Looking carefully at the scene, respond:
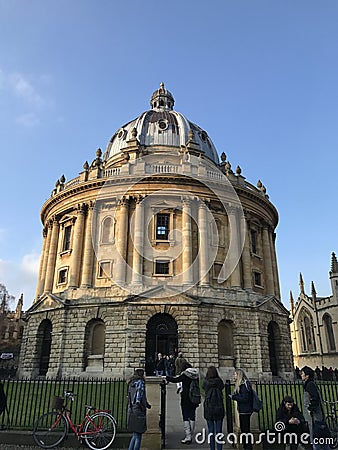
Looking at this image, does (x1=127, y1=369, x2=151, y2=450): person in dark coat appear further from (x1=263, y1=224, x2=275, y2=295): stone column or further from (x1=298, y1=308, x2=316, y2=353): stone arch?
(x1=298, y1=308, x2=316, y2=353): stone arch

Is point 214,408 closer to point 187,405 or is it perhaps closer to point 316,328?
point 187,405

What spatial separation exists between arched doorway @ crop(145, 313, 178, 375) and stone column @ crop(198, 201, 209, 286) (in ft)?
13.1

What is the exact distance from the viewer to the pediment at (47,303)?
29062 millimetres

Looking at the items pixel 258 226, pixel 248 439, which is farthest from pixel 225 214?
pixel 248 439

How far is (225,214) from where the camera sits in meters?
32.9

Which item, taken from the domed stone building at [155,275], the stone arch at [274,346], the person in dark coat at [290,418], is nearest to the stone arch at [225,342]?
the domed stone building at [155,275]

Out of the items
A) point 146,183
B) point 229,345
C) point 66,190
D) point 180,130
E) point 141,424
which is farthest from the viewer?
point 180,130

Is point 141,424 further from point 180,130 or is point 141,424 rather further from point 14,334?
point 14,334

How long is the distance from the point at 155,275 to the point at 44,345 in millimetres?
11192

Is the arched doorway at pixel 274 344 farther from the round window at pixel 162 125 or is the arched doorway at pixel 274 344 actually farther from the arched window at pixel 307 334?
the arched window at pixel 307 334

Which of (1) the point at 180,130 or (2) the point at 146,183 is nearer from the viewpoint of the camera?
(2) the point at 146,183

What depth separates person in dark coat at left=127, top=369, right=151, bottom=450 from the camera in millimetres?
7552

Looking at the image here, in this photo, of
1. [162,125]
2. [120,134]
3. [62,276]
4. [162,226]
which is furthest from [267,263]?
[120,134]

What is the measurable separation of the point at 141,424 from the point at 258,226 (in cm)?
2970
